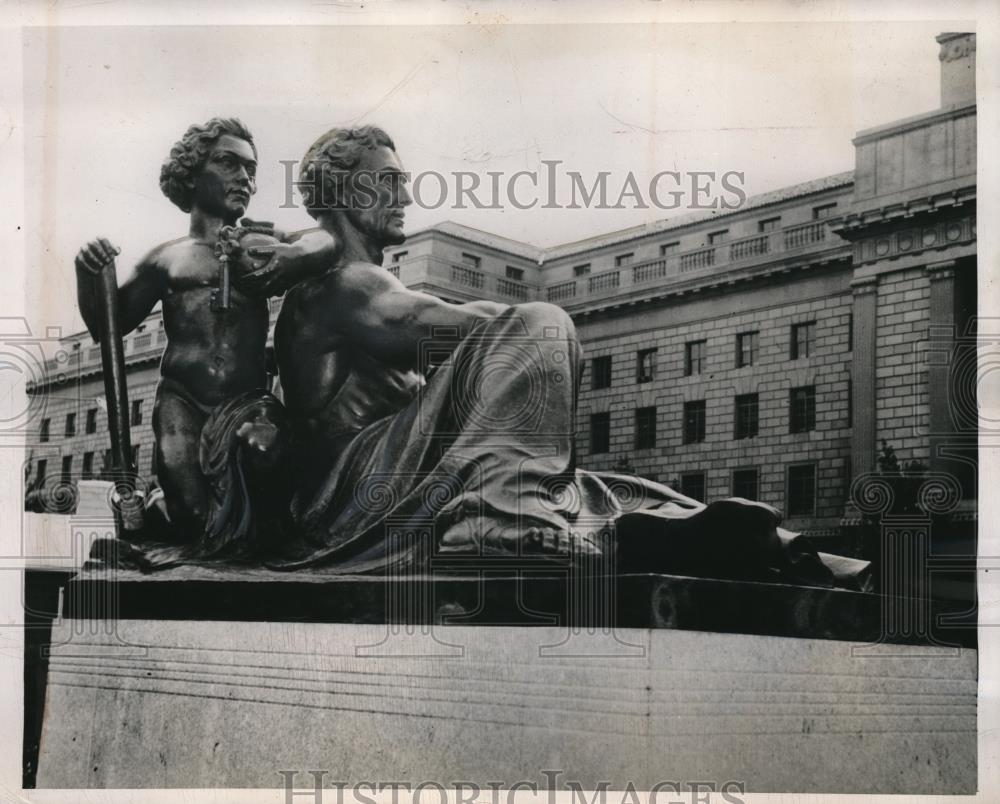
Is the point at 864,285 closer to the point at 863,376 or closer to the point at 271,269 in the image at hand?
the point at 863,376

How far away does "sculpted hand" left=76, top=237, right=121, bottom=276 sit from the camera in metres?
10.7

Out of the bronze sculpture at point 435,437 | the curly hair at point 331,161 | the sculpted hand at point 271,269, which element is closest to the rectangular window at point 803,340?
the bronze sculpture at point 435,437

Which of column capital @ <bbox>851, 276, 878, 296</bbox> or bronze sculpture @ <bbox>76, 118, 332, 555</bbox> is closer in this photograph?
column capital @ <bbox>851, 276, 878, 296</bbox>

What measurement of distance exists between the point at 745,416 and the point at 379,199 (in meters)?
2.65

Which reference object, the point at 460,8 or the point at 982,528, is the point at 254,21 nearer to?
the point at 460,8

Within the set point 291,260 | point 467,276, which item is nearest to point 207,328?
point 291,260

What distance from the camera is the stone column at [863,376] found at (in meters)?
9.88

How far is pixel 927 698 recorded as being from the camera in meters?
9.62

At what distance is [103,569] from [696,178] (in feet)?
14.6

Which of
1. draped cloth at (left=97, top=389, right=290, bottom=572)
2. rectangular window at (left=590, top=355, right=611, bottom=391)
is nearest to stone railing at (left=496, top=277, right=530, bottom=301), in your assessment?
rectangular window at (left=590, top=355, right=611, bottom=391)

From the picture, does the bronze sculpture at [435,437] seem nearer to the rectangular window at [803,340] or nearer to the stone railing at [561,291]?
the stone railing at [561,291]

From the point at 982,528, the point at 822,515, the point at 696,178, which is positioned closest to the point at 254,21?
the point at 696,178

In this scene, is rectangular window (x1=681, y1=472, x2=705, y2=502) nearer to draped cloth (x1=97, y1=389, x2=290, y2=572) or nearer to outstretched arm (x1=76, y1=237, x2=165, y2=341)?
draped cloth (x1=97, y1=389, x2=290, y2=572)

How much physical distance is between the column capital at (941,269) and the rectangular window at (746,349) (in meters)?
1.10
